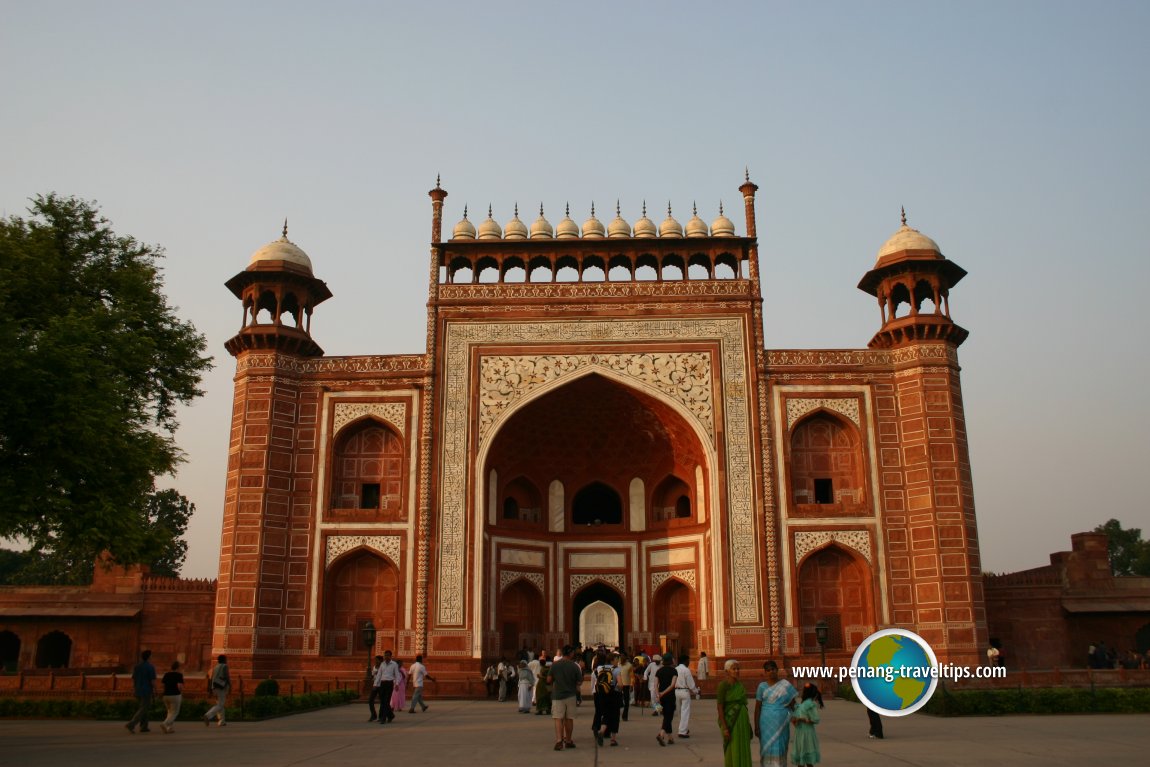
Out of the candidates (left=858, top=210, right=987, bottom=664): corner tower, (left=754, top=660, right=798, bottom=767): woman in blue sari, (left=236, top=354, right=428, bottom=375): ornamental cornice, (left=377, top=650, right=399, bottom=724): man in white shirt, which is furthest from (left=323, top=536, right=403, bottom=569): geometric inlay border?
(left=754, top=660, right=798, bottom=767): woman in blue sari

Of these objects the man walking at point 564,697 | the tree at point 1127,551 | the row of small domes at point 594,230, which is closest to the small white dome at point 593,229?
the row of small domes at point 594,230

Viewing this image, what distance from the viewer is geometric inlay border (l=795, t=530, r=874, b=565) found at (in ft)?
78.8

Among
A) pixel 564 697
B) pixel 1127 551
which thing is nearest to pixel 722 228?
pixel 564 697

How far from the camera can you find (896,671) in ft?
22.6

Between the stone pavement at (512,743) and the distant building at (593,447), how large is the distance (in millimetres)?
7832

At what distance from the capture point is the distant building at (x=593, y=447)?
930 inches

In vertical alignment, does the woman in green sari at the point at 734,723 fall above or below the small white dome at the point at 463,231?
below

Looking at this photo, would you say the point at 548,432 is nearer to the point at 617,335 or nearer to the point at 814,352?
the point at 617,335

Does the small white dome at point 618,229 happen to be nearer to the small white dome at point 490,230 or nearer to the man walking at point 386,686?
the small white dome at point 490,230

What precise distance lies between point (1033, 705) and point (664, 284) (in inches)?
556

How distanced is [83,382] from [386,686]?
6232 mm

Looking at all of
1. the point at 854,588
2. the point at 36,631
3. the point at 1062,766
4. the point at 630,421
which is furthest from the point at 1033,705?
the point at 36,631

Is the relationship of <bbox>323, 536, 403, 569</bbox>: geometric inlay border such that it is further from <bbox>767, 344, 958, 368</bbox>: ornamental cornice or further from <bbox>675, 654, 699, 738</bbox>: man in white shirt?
<bbox>675, 654, 699, 738</bbox>: man in white shirt

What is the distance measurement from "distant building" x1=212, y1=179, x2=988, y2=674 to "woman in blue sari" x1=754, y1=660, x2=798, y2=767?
15.8 metres
